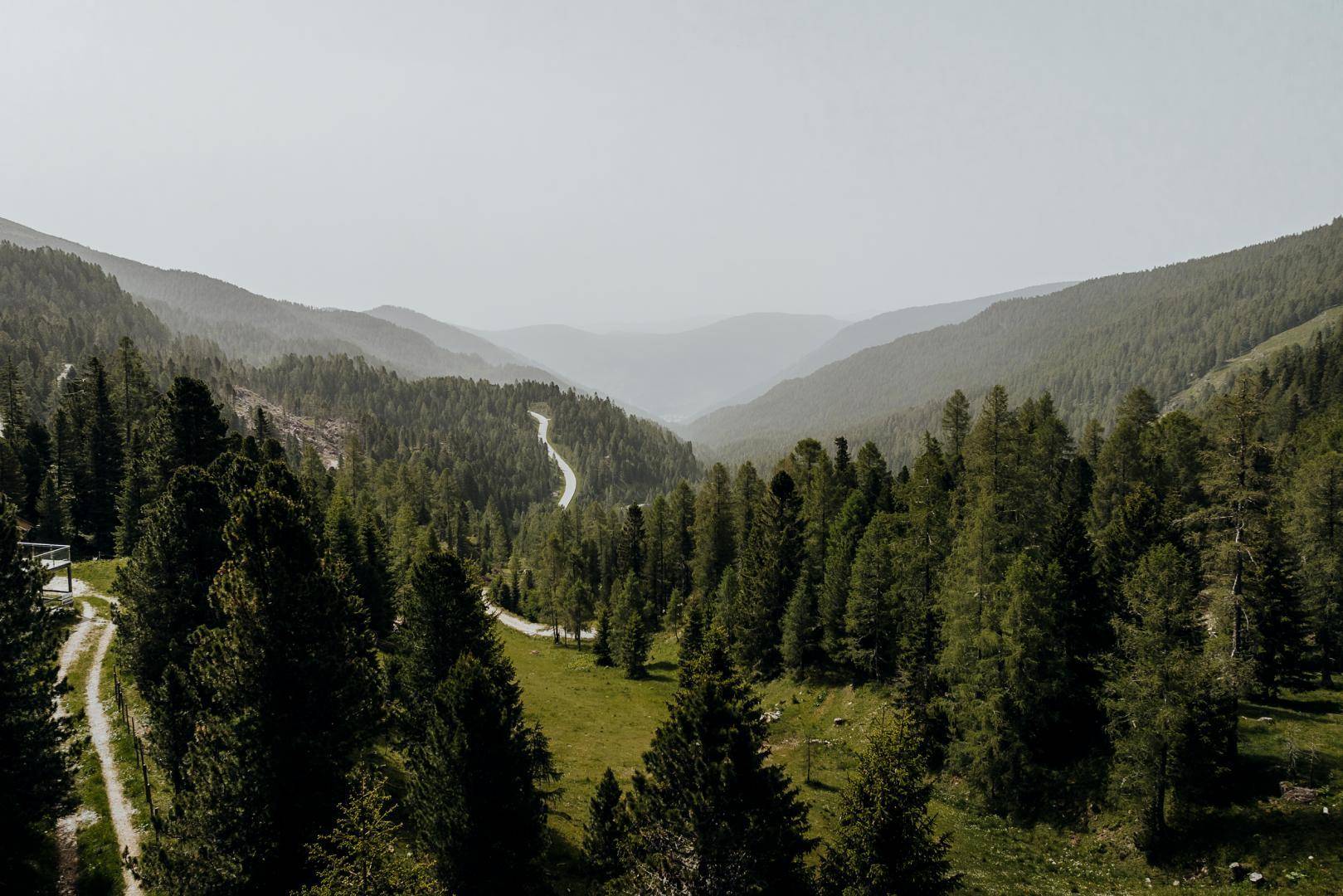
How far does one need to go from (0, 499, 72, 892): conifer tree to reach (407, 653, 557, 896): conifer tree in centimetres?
1187

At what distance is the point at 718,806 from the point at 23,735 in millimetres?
23433

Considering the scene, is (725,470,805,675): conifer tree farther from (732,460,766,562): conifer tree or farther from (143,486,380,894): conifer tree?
(143,486,380,894): conifer tree

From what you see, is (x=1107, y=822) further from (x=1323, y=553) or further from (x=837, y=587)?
(x=1323, y=553)

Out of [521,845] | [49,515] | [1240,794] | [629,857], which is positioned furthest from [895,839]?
[49,515]

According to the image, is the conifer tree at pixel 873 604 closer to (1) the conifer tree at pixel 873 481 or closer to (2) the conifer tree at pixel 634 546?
(1) the conifer tree at pixel 873 481

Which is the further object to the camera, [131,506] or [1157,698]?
[131,506]

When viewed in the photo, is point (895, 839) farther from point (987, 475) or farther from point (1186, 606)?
point (987, 475)

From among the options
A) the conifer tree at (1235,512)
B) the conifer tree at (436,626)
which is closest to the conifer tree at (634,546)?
the conifer tree at (436,626)

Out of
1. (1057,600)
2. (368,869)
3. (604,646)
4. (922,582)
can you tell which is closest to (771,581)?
(922,582)

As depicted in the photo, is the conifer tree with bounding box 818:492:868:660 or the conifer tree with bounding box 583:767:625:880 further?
the conifer tree with bounding box 818:492:868:660

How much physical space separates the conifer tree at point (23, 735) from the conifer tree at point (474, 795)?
38.9 ft

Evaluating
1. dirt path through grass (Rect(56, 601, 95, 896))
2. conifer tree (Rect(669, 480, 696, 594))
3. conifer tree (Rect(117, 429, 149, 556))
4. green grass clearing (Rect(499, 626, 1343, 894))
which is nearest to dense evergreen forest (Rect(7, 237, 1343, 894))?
conifer tree (Rect(117, 429, 149, 556))

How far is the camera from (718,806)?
2047 cm

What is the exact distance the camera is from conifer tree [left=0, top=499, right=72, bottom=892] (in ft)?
66.3
